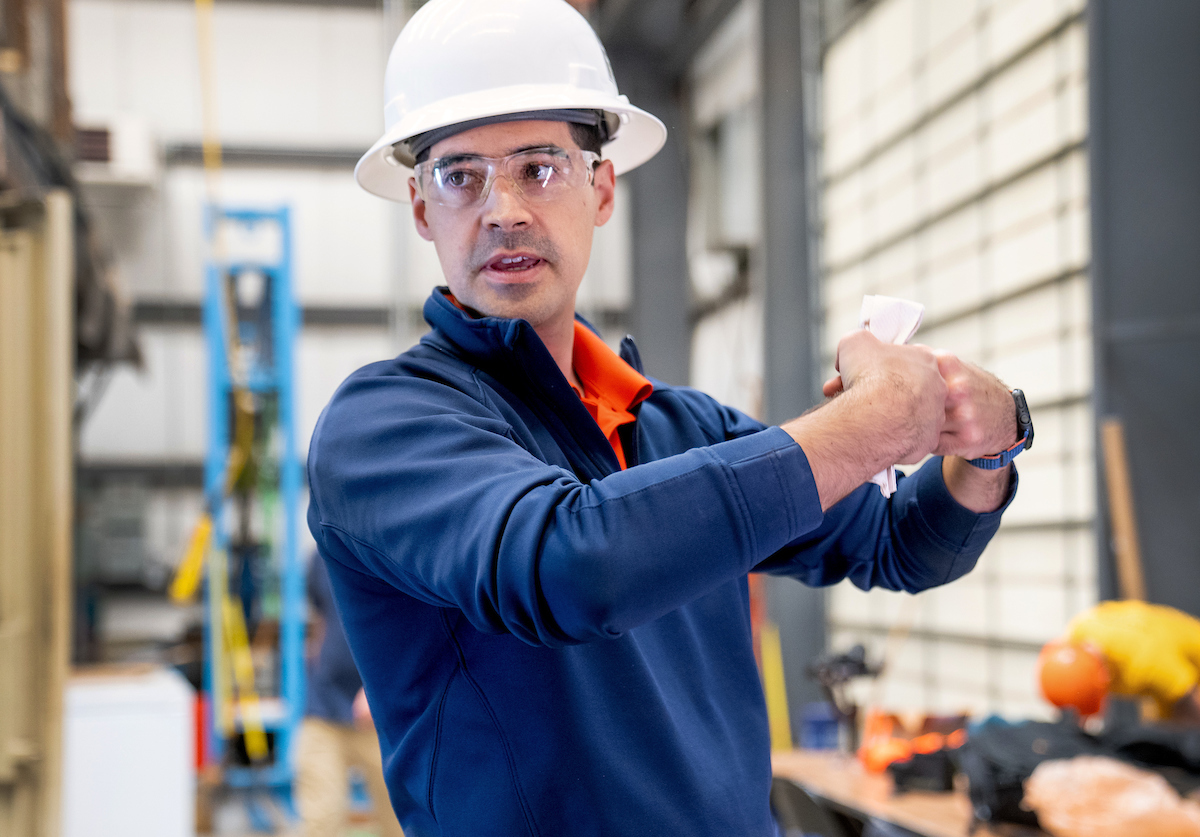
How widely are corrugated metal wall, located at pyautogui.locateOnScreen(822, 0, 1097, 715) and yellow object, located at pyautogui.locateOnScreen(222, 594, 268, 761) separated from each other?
3596 mm

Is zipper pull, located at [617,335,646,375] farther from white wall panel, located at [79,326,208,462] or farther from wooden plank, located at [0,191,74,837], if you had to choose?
white wall panel, located at [79,326,208,462]

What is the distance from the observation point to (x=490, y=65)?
1.22 metres

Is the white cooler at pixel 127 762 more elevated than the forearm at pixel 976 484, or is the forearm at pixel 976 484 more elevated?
the forearm at pixel 976 484

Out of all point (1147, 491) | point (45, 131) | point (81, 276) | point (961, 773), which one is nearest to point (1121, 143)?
point (1147, 491)

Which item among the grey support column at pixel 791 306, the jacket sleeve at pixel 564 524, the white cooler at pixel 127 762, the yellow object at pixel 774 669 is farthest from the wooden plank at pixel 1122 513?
the white cooler at pixel 127 762

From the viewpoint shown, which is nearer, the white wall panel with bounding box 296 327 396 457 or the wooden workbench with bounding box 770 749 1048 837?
the wooden workbench with bounding box 770 749 1048 837

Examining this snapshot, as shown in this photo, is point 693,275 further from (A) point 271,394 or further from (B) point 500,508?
(B) point 500,508

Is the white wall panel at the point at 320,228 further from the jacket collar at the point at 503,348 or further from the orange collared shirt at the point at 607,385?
the jacket collar at the point at 503,348

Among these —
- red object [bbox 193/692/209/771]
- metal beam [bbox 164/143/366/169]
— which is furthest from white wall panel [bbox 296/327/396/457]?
red object [bbox 193/692/209/771]

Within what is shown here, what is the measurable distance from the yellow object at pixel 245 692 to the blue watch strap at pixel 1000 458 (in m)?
6.06

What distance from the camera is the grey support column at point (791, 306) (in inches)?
233

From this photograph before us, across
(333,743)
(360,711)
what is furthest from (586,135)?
(333,743)

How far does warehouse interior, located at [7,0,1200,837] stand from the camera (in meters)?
3.47

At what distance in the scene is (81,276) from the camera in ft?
19.6
